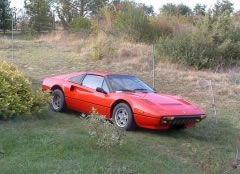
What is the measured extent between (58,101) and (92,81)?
105 cm

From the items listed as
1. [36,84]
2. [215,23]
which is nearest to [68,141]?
[36,84]

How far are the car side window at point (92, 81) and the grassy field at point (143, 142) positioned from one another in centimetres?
76

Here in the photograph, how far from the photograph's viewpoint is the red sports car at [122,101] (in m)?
9.73

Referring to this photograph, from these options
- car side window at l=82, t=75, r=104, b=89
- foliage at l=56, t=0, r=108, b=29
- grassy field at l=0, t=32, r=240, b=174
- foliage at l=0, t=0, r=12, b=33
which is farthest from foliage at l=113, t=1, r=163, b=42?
foliage at l=56, t=0, r=108, b=29

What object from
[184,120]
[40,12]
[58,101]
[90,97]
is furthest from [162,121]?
[40,12]

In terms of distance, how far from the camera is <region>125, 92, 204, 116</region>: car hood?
9.73 meters

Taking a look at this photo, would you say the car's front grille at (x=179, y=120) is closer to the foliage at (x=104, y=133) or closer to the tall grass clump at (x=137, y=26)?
the foliage at (x=104, y=133)

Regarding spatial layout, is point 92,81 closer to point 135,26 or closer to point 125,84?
point 125,84

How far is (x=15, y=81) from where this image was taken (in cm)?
1028

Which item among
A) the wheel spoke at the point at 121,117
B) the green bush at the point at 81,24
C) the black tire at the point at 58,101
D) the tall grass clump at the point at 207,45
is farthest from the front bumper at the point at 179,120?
the green bush at the point at 81,24

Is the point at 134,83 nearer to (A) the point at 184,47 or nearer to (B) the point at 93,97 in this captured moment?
(B) the point at 93,97

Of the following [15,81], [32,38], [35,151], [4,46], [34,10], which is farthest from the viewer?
[34,10]

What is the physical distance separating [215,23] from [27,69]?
26.9 ft

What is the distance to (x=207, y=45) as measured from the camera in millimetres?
19922
